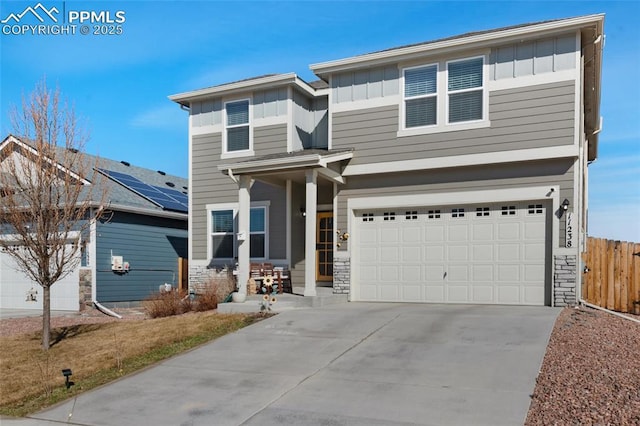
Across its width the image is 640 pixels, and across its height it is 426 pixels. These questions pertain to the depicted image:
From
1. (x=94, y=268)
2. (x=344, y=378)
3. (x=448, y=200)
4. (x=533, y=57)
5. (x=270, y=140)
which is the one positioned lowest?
(x=344, y=378)

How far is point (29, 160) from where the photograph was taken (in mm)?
10312

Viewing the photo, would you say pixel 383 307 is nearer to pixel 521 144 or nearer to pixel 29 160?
pixel 521 144

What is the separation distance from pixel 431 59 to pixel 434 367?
799 centimetres

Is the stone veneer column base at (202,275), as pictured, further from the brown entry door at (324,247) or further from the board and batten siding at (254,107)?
the board and batten siding at (254,107)

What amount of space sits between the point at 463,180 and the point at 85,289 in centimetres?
1156

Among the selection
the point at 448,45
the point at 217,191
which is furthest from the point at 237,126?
the point at 448,45

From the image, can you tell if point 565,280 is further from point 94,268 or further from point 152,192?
point 152,192

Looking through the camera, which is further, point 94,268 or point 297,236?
point 94,268

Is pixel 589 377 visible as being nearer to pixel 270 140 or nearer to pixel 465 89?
pixel 465 89

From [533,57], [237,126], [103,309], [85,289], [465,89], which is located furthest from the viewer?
[85,289]

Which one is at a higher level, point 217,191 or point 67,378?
point 217,191

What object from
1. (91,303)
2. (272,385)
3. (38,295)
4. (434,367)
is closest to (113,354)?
(272,385)

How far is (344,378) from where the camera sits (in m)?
7.50

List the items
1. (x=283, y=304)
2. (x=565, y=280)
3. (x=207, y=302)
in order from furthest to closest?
(x=207, y=302), (x=283, y=304), (x=565, y=280)
